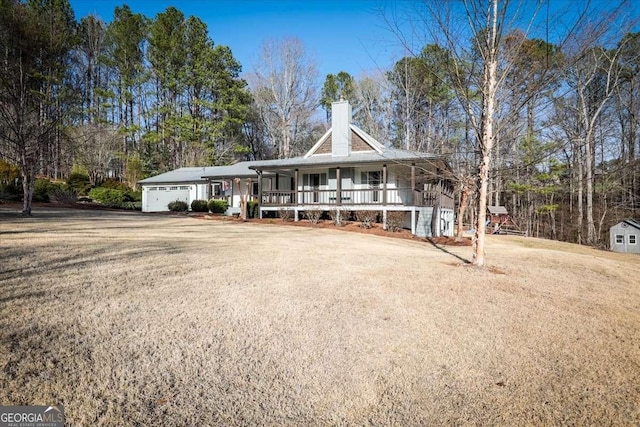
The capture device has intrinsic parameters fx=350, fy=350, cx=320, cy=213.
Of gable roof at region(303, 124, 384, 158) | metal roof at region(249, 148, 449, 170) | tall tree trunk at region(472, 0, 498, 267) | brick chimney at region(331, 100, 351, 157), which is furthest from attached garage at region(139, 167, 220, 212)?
tall tree trunk at region(472, 0, 498, 267)

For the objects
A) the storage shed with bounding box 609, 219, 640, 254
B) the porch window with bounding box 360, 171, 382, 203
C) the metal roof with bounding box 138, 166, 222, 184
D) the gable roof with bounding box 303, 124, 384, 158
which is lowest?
the storage shed with bounding box 609, 219, 640, 254

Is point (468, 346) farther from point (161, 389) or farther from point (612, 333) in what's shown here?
point (161, 389)

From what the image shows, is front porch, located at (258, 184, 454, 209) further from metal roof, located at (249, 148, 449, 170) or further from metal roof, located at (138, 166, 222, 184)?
metal roof, located at (138, 166, 222, 184)

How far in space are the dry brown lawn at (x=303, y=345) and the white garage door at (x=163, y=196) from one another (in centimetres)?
2180

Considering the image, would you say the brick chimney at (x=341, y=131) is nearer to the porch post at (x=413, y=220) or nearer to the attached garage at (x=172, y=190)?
the porch post at (x=413, y=220)

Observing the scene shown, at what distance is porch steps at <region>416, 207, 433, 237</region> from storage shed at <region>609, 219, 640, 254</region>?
11839 millimetres

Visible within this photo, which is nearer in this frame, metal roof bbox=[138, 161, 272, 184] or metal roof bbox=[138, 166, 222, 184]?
metal roof bbox=[138, 161, 272, 184]

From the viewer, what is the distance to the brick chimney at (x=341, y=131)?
66.2 ft

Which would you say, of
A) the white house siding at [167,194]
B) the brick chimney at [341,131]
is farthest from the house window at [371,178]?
the white house siding at [167,194]

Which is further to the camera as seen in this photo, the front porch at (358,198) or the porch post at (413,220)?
the front porch at (358,198)

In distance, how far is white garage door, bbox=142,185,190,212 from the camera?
27734mm

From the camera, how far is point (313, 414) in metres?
2.78

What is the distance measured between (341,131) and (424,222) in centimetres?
711

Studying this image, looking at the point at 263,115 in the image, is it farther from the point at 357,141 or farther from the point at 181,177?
the point at 357,141
